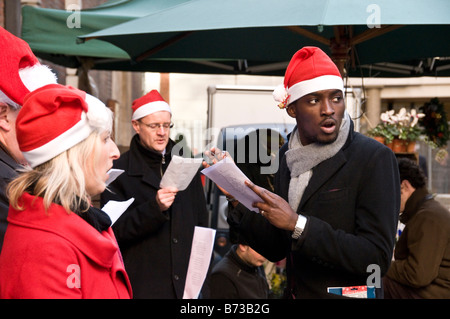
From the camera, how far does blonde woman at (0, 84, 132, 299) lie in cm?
185

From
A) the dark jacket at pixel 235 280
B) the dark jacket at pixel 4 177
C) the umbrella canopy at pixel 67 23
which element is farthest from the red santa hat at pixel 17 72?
the umbrella canopy at pixel 67 23

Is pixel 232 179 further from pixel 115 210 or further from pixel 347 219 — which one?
pixel 115 210

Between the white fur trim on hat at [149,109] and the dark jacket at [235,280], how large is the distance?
1.37 metres

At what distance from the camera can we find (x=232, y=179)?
2646 mm

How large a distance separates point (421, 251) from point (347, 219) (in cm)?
214

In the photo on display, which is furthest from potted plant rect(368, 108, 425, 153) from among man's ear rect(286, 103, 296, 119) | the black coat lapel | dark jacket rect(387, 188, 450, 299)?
the black coat lapel

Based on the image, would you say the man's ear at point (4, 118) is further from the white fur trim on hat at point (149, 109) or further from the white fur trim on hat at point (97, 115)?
the white fur trim on hat at point (149, 109)

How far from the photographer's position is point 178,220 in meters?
4.31

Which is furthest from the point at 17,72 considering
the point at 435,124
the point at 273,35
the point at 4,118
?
the point at 435,124

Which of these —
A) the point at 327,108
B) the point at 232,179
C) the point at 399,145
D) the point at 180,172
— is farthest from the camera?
the point at 399,145

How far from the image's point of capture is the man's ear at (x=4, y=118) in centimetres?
251
